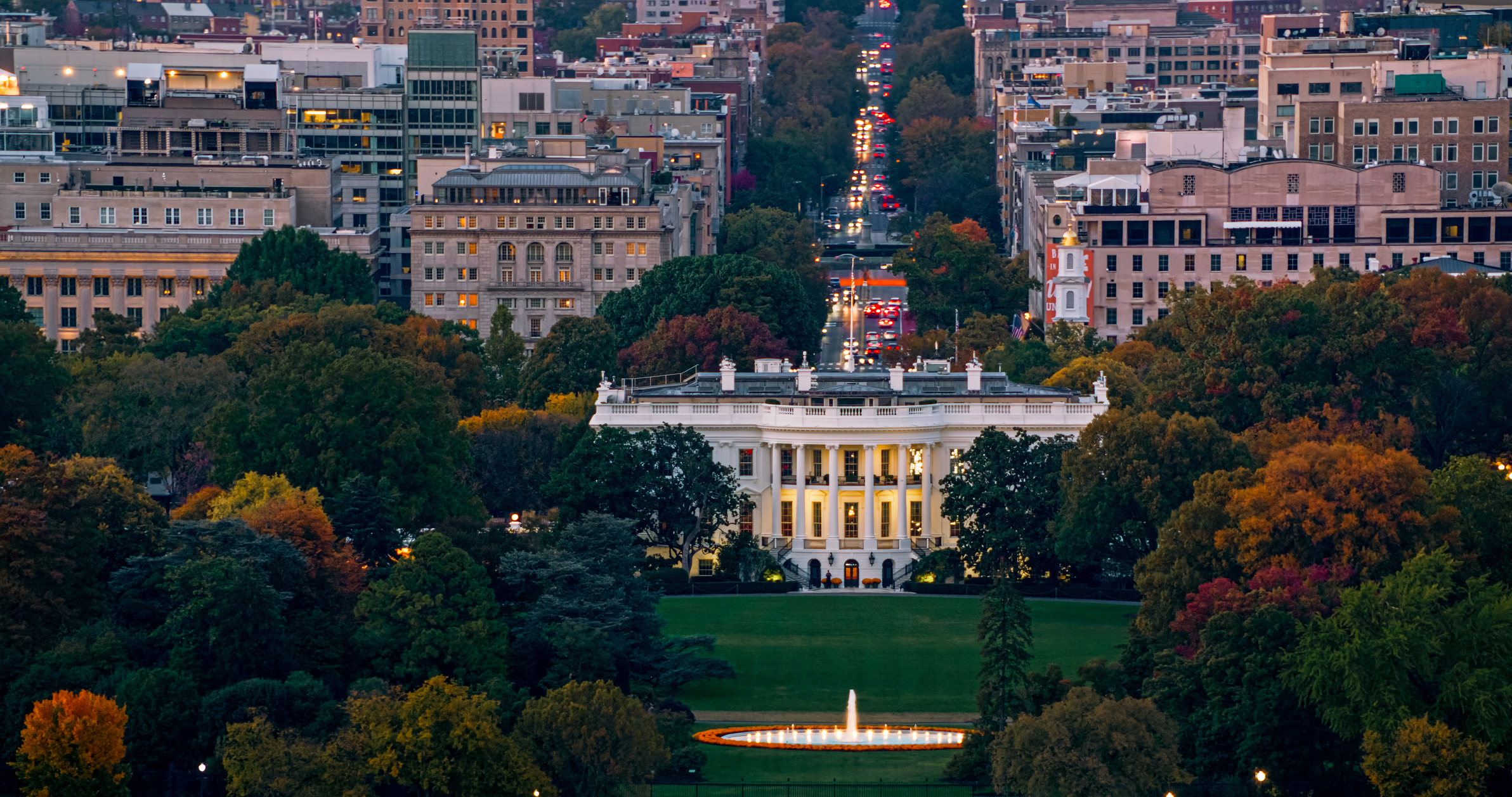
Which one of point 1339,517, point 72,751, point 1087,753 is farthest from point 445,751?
point 1339,517

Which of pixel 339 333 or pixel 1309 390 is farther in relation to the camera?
pixel 339 333

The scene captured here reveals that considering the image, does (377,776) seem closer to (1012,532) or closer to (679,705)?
(679,705)

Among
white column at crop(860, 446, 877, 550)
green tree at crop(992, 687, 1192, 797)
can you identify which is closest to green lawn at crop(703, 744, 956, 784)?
green tree at crop(992, 687, 1192, 797)

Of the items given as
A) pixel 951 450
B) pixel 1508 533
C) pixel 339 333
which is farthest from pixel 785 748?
pixel 339 333

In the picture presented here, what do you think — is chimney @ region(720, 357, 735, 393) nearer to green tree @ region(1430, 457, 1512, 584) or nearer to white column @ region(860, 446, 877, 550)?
white column @ region(860, 446, 877, 550)

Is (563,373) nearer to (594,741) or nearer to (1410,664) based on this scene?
(594,741)

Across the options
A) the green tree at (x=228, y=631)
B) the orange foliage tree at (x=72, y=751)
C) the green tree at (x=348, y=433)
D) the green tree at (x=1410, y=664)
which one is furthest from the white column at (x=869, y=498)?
the orange foliage tree at (x=72, y=751)
